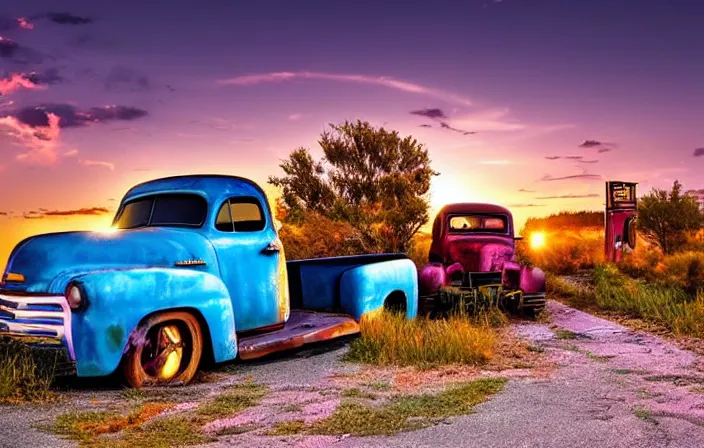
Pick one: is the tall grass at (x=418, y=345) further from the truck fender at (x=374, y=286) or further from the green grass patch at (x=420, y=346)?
the truck fender at (x=374, y=286)

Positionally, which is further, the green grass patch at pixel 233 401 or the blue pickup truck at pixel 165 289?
the blue pickup truck at pixel 165 289

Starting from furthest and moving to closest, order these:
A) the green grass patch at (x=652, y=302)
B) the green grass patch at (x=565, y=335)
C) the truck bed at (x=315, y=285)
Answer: the green grass patch at (x=652, y=302)
the green grass patch at (x=565, y=335)
the truck bed at (x=315, y=285)

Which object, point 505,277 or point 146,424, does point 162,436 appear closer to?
point 146,424

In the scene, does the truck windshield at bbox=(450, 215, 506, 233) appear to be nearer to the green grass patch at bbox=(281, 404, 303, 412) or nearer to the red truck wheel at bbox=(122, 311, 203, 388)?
the red truck wheel at bbox=(122, 311, 203, 388)

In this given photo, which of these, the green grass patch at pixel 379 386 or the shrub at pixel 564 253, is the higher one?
the shrub at pixel 564 253

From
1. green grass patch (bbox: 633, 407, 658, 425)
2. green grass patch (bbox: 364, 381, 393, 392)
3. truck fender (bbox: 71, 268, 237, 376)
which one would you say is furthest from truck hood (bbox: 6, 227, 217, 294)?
green grass patch (bbox: 633, 407, 658, 425)

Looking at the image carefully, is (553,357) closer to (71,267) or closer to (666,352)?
(666,352)

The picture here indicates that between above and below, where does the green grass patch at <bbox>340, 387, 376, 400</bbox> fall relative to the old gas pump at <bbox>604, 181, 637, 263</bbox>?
below

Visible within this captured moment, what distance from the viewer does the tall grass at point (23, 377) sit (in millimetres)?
6191

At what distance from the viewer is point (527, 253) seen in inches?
815

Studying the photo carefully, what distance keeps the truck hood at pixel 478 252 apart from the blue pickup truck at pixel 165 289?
3.41 meters

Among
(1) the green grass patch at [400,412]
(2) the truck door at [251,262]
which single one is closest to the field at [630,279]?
(1) the green grass patch at [400,412]

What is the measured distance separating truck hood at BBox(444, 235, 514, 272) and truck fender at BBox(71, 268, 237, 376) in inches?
Answer: 243

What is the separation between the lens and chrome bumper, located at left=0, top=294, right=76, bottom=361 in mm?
6229
